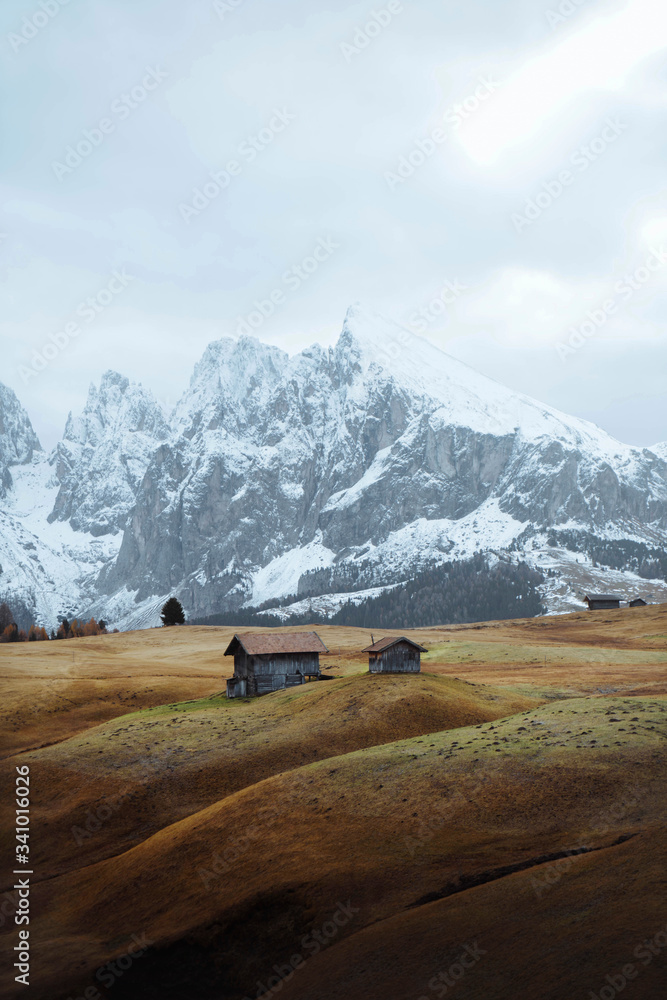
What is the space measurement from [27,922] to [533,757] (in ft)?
68.9

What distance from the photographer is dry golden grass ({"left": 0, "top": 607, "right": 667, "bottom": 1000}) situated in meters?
19.8

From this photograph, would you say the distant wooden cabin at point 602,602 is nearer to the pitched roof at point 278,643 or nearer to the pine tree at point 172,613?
the pine tree at point 172,613

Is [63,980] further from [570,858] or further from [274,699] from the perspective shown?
[274,699]

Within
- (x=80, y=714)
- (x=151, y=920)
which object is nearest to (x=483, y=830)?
(x=151, y=920)

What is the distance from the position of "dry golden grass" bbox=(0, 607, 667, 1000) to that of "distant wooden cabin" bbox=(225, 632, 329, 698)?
7.10 metres

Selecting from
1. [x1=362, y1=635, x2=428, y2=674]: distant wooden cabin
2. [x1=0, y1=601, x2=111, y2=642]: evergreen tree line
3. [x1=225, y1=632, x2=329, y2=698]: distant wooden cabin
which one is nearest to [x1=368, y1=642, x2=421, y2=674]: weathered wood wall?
[x1=362, y1=635, x2=428, y2=674]: distant wooden cabin

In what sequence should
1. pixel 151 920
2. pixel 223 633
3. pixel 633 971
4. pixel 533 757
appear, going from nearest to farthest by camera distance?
pixel 633 971 < pixel 151 920 < pixel 533 757 < pixel 223 633

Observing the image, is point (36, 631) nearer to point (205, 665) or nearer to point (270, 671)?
point (205, 665)

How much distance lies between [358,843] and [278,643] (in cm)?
3647

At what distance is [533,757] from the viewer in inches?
1219

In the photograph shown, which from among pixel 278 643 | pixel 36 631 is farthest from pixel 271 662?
pixel 36 631

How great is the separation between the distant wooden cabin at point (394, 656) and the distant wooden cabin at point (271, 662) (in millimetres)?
7208

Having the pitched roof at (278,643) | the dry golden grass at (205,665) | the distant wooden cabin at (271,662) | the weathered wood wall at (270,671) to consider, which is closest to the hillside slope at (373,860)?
the dry golden grass at (205,665)

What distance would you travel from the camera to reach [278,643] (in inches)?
2478
